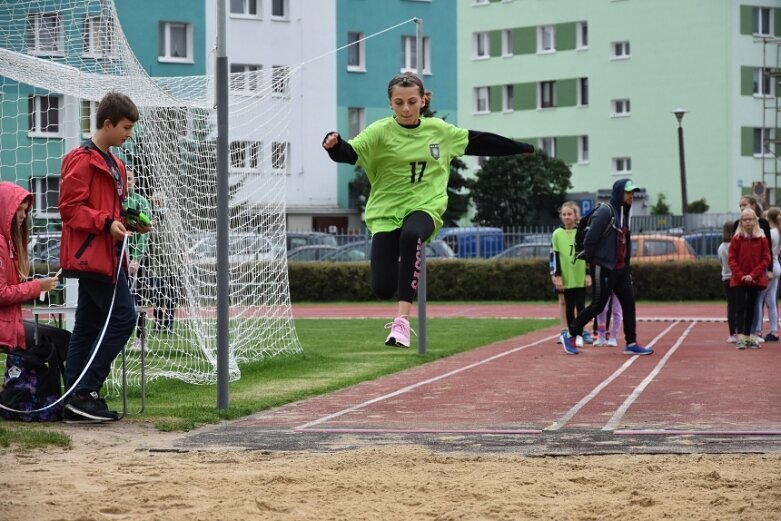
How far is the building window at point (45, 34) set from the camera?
1317cm

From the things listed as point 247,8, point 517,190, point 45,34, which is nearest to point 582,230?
point 45,34

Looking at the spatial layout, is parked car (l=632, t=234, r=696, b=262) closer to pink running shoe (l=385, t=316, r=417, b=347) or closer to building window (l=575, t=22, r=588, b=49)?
pink running shoe (l=385, t=316, r=417, b=347)

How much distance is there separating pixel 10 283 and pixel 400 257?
2.76 metres

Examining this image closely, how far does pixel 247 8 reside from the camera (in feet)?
178

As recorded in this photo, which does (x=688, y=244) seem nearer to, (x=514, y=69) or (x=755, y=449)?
(x=755, y=449)

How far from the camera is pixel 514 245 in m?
34.2

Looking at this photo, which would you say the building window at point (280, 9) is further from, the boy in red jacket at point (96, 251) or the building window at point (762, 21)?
the boy in red jacket at point (96, 251)

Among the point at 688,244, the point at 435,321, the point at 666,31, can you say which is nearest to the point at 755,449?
the point at 435,321

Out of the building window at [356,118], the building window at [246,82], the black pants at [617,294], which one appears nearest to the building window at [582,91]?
the building window at [356,118]

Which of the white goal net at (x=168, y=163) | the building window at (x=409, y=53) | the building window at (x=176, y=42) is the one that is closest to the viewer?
the white goal net at (x=168, y=163)

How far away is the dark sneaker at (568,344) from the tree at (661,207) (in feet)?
143

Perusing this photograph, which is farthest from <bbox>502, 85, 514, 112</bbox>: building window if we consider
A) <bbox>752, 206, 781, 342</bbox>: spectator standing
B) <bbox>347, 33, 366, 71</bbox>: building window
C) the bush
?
<bbox>752, 206, 781, 342</bbox>: spectator standing

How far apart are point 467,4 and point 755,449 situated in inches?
2544

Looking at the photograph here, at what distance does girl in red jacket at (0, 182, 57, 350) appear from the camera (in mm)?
9531
